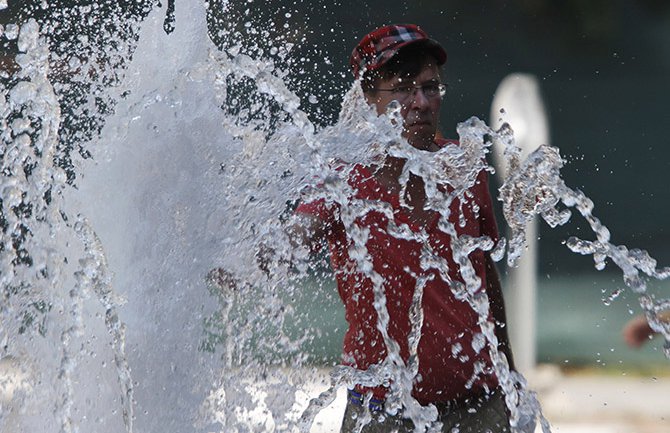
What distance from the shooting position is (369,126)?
2.49 metres

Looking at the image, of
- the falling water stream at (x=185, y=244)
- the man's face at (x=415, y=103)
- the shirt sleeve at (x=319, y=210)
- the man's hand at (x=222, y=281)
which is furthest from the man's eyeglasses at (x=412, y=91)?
the man's hand at (x=222, y=281)

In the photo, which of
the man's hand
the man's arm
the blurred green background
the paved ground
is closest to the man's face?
the man's arm

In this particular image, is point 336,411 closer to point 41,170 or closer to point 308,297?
point 308,297

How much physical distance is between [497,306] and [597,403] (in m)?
3.79

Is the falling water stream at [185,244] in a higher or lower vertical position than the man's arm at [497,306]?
higher

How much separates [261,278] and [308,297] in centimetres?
451

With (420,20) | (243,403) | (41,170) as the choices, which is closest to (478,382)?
(243,403)

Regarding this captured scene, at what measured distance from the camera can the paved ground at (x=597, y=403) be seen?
17.3 ft

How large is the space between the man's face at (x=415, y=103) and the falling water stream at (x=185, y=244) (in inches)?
3.7

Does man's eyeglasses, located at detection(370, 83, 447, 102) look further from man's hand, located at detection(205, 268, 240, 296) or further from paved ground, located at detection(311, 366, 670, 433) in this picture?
paved ground, located at detection(311, 366, 670, 433)

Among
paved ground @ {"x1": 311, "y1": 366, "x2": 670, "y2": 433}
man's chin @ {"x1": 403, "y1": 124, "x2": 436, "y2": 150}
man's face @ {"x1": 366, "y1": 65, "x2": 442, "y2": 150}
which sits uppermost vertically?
man's face @ {"x1": 366, "y1": 65, "x2": 442, "y2": 150}

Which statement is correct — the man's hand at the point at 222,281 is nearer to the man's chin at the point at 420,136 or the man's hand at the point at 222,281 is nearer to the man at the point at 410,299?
the man at the point at 410,299

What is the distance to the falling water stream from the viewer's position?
2311 millimetres

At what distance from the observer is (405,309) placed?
247 cm
